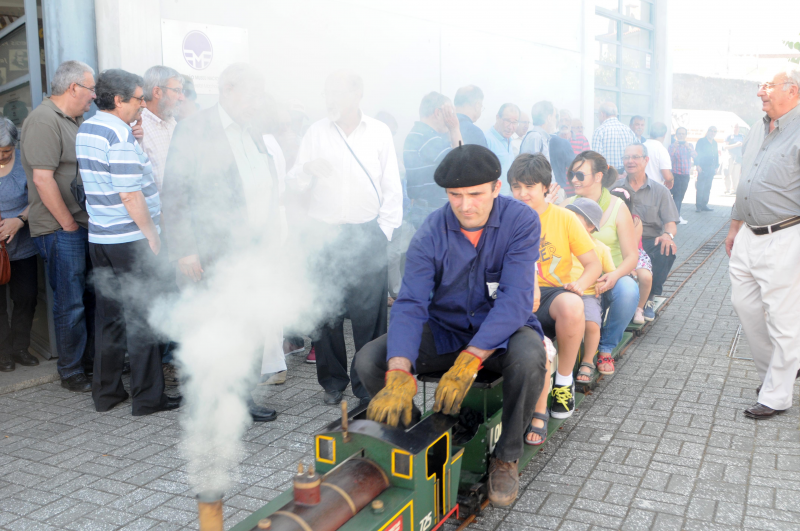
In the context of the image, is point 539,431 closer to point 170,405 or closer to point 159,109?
point 170,405

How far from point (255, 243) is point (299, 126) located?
4.03 feet

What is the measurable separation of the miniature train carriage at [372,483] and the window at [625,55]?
37.9ft

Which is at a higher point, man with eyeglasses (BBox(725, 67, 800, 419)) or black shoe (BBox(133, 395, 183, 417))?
man with eyeglasses (BBox(725, 67, 800, 419))

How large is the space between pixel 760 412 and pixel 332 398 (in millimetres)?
2527

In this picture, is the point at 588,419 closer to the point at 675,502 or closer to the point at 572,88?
the point at 675,502

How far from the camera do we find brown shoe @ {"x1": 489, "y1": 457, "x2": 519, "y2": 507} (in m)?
2.74

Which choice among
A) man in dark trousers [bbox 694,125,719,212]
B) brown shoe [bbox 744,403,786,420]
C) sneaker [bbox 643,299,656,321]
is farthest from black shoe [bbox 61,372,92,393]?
man in dark trousers [bbox 694,125,719,212]

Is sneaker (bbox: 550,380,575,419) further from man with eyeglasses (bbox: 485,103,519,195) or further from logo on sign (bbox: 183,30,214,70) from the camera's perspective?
man with eyeglasses (bbox: 485,103,519,195)

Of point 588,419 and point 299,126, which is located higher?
point 299,126

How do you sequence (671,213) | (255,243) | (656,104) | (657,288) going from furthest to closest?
(656,104) → (657,288) → (671,213) → (255,243)

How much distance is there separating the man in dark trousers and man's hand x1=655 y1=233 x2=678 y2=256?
9501 millimetres

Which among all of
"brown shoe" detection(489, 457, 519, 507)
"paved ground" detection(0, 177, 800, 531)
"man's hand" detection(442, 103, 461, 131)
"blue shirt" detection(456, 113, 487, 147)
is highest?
"man's hand" detection(442, 103, 461, 131)

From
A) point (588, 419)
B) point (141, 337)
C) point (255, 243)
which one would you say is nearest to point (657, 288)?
point (588, 419)

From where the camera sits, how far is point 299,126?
4676 millimetres
